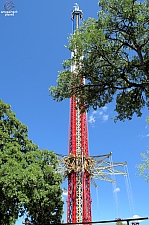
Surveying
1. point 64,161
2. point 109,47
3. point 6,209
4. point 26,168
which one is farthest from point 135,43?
point 64,161

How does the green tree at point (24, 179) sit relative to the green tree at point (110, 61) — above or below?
below

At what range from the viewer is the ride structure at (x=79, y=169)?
19.2m

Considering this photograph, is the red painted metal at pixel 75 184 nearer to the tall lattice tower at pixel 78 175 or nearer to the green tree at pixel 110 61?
the tall lattice tower at pixel 78 175

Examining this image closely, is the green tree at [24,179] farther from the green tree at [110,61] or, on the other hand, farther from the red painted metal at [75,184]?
the red painted metal at [75,184]

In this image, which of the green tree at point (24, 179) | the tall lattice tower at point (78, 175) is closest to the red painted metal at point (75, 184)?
the tall lattice tower at point (78, 175)

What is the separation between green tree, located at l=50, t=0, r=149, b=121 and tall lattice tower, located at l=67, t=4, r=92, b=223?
→ 9.36m

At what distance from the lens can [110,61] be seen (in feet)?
25.1

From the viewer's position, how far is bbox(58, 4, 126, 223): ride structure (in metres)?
19.2

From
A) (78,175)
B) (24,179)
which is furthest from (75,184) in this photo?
(24,179)

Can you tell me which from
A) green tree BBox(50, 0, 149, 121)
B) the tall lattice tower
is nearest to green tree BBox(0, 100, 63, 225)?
green tree BBox(50, 0, 149, 121)

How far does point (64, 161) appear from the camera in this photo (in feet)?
69.6

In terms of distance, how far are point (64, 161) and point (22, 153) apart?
12377mm

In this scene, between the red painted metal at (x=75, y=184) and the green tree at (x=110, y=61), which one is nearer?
the green tree at (x=110, y=61)

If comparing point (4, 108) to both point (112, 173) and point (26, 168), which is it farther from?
point (112, 173)
